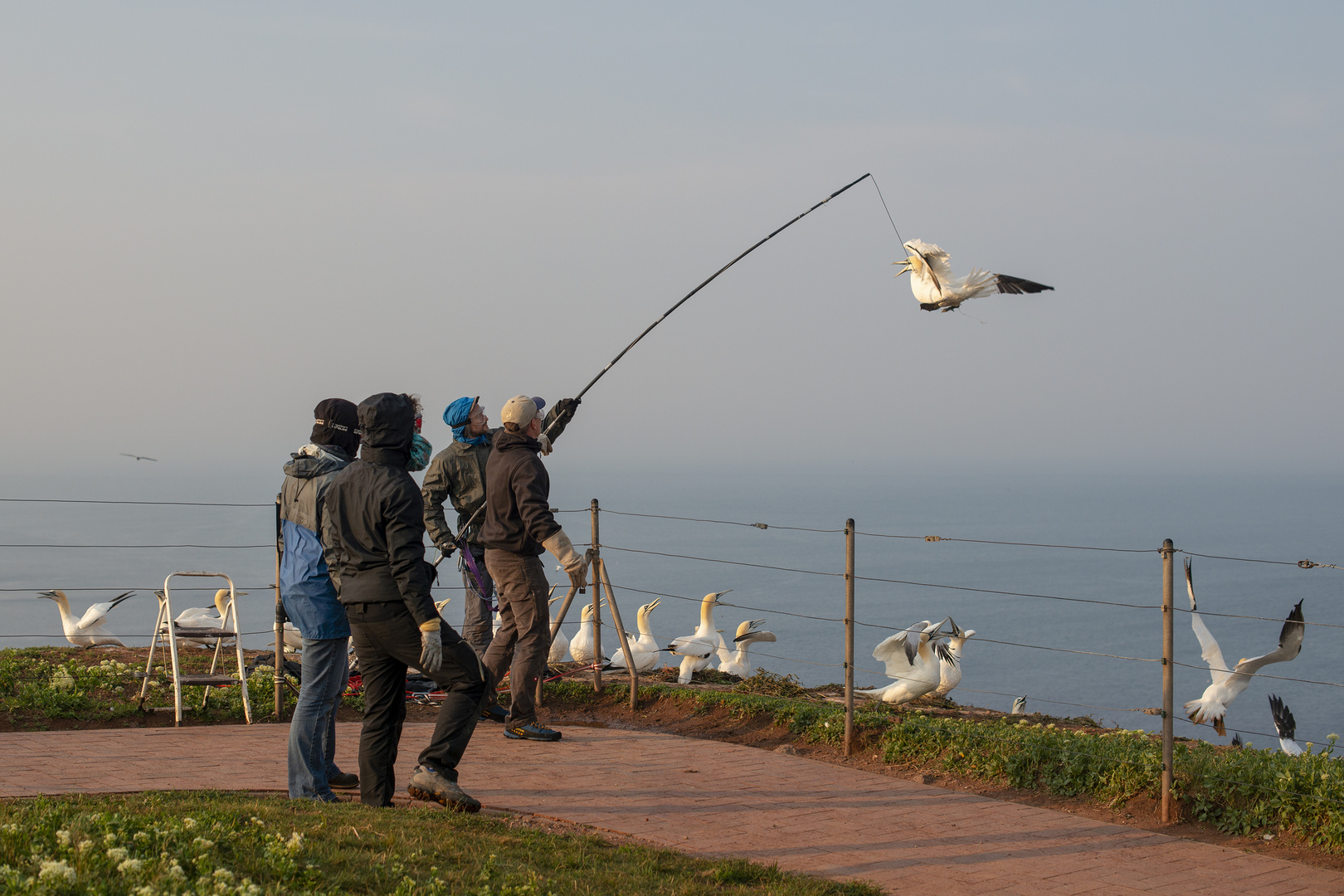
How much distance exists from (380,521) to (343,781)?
1646mm

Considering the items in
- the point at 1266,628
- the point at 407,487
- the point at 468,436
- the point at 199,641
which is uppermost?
the point at 468,436

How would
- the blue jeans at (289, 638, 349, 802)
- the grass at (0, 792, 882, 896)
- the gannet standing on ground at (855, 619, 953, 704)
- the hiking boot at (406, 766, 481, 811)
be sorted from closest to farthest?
the grass at (0, 792, 882, 896), the hiking boot at (406, 766, 481, 811), the blue jeans at (289, 638, 349, 802), the gannet standing on ground at (855, 619, 953, 704)

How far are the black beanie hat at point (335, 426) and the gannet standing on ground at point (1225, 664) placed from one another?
18.8ft

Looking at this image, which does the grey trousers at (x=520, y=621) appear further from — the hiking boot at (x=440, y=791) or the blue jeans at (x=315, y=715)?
the hiking boot at (x=440, y=791)

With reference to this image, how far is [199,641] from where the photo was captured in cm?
803

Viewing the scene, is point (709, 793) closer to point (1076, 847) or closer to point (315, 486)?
point (1076, 847)

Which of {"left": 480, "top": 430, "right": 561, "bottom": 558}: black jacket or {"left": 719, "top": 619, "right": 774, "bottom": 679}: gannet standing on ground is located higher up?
{"left": 480, "top": 430, "right": 561, "bottom": 558}: black jacket

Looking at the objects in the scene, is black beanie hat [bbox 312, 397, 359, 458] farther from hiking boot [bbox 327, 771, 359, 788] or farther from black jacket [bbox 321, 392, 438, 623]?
hiking boot [bbox 327, 771, 359, 788]

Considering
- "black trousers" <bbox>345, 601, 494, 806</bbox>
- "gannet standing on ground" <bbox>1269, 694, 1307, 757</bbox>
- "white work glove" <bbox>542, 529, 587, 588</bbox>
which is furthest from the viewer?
"gannet standing on ground" <bbox>1269, 694, 1307, 757</bbox>

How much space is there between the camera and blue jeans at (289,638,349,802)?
503cm

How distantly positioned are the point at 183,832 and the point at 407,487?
1540 millimetres

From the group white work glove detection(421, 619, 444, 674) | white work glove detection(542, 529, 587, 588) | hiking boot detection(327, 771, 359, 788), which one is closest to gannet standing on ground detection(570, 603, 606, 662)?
white work glove detection(542, 529, 587, 588)

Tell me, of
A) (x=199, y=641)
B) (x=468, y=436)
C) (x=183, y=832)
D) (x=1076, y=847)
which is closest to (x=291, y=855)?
(x=183, y=832)

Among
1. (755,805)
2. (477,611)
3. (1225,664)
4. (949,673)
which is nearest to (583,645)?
(949,673)
